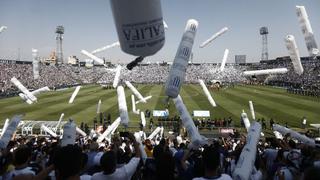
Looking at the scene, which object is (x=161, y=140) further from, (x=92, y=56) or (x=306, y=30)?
(x=92, y=56)

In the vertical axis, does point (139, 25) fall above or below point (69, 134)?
above

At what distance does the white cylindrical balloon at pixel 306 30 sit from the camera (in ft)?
58.3

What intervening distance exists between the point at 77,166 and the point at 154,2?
2697 mm

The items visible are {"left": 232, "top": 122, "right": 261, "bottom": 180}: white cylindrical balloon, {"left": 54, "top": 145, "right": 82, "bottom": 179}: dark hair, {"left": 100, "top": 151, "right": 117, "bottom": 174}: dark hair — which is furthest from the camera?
{"left": 232, "top": 122, "right": 261, "bottom": 180}: white cylindrical balloon

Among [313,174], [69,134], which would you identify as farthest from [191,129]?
[313,174]

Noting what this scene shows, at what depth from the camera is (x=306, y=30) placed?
60.7 ft

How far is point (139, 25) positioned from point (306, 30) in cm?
1417

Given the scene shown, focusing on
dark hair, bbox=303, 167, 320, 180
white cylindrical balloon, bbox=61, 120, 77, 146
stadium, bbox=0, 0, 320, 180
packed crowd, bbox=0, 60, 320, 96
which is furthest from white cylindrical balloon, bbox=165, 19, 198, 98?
packed crowd, bbox=0, 60, 320, 96

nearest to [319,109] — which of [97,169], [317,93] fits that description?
[317,93]

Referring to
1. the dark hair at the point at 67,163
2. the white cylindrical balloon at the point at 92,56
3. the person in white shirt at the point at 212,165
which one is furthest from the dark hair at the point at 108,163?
the white cylindrical balloon at the point at 92,56

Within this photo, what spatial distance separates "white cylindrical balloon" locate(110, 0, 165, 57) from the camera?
6.15 metres

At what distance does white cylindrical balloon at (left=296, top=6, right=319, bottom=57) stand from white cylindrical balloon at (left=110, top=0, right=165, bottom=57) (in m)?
12.9

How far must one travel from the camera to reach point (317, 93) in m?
67.5

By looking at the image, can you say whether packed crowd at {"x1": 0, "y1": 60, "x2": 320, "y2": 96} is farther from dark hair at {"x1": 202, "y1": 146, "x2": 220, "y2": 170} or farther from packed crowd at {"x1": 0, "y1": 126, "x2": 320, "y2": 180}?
dark hair at {"x1": 202, "y1": 146, "x2": 220, "y2": 170}
